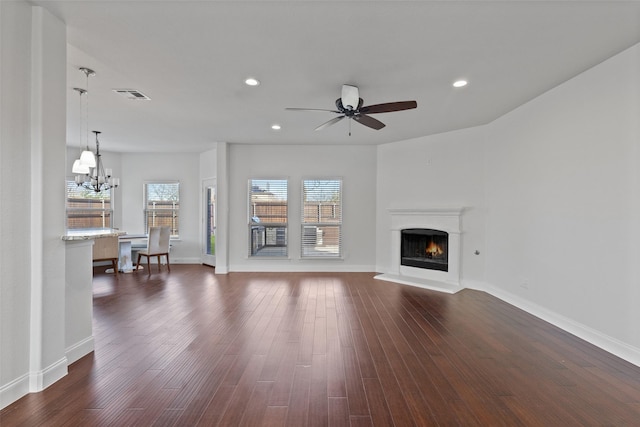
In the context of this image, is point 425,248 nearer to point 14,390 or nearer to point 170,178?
point 14,390

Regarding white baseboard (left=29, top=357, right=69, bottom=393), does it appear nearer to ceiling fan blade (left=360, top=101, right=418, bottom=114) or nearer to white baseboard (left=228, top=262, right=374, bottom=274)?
ceiling fan blade (left=360, top=101, right=418, bottom=114)

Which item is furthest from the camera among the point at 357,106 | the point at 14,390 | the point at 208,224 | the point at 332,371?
the point at 208,224

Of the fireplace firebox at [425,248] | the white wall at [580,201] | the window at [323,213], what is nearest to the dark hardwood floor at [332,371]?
the white wall at [580,201]

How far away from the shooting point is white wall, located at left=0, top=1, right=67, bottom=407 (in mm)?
1930

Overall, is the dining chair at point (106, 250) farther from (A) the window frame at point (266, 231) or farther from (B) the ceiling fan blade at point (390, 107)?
(B) the ceiling fan blade at point (390, 107)

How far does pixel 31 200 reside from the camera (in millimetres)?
2082

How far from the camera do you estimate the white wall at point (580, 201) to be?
104 inches

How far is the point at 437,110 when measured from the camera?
4.16 metres

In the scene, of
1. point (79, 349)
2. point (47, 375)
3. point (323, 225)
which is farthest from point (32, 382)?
point (323, 225)

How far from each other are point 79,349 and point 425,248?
5.39 meters

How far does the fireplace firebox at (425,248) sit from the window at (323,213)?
55.6 inches

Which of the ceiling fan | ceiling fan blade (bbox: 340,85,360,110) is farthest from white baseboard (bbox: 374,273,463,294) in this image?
ceiling fan blade (bbox: 340,85,360,110)

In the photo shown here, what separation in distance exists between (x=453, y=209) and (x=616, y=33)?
3153 millimetres

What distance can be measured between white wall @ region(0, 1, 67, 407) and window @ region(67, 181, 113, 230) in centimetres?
541
